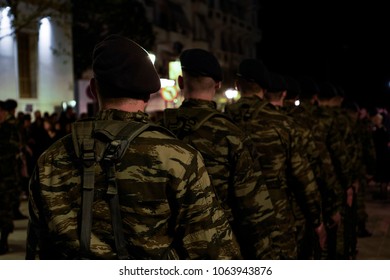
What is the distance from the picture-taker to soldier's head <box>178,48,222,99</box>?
4547 mm

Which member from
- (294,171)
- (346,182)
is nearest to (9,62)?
(346,182)

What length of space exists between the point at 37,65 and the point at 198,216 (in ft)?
87.7

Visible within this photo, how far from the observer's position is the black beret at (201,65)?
14.9 ft

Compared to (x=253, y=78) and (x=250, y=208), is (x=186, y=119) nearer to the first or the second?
(x=250, y=208)

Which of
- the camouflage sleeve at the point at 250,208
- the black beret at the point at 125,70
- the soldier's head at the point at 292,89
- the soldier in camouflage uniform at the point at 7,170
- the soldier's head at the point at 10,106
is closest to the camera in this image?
the black beret at the point at 125,70

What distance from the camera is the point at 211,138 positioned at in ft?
14.8

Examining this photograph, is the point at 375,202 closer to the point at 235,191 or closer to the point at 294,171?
the point at 294,171

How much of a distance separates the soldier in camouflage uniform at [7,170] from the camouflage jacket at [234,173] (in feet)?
22.0

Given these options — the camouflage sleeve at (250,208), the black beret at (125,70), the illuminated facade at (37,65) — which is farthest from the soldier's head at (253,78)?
the illuminated facade at (37,65)

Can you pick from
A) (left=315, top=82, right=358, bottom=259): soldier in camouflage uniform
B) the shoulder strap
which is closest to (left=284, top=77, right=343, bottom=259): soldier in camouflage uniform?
(left=315, top=82, right=358, bottom=259): soldier in camouflage uniform

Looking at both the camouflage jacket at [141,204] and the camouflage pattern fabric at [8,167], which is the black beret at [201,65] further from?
the camouflage pattern fabric at [8,167]

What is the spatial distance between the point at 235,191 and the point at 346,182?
460cm

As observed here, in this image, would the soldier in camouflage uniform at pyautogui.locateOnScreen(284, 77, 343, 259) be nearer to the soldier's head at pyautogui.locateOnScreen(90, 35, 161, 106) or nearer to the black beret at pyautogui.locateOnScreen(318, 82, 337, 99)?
the black beret at pyautogui.locateOnScreen(318, 82, 337, 99)

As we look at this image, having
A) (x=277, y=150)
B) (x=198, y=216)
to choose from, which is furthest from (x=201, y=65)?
(x=198, y=216)
